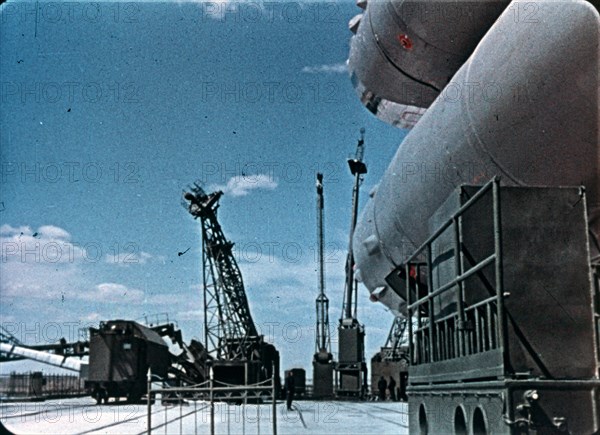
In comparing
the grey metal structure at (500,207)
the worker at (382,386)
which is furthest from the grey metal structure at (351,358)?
the grey metal structure at (500,207)

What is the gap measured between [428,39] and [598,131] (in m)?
3.59

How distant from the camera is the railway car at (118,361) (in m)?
33.8

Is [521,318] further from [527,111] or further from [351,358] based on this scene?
[351,358]

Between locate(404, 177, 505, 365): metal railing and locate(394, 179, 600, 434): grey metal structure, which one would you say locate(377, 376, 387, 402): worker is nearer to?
locate(404, 177, 505, 365): metal railing

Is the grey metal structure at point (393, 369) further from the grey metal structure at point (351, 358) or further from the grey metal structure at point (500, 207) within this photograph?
the grey metal structure at point (500, 207)

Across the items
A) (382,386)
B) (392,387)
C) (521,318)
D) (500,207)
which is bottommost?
(392,387)

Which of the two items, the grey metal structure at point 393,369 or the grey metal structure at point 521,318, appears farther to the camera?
the grey metal structure at point 393,369

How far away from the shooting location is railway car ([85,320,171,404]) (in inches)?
1332

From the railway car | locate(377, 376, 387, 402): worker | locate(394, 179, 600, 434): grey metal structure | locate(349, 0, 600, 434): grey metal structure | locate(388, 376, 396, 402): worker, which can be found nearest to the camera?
locate(394, 179, 600, 434): grey metal structure

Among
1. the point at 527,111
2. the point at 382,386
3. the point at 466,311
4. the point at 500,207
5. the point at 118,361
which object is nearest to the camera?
the point at 500,207

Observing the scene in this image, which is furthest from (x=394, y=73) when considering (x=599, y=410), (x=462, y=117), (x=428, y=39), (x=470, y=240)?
(x=599, y=410)

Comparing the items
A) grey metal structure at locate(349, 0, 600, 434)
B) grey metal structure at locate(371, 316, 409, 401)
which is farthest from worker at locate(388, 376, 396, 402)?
grey metal structure at locate(349, 0, 600, 434)

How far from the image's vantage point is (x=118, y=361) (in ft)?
113

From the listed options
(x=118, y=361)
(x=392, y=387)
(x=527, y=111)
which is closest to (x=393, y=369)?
(x=392, y=387)
